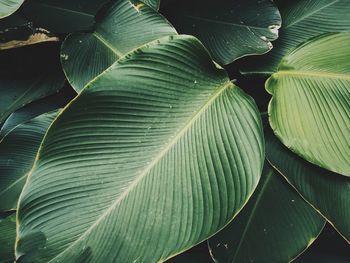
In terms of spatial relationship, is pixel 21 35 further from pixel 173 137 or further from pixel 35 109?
pixel 173 137

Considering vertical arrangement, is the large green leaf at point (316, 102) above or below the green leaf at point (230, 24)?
below

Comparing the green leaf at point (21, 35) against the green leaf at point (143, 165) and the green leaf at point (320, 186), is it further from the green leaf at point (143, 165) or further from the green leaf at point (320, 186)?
the green leaf at point (320, 186)

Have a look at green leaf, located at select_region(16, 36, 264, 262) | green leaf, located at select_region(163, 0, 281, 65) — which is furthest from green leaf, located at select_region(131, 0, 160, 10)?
green leaf, located at select_region(16, 36, 264, 262)

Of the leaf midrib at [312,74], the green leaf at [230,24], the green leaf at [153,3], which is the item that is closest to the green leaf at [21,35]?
the green leaf at [153,3]

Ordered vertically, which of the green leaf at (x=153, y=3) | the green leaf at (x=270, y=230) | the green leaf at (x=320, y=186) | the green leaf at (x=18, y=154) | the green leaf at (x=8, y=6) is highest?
the green leaf at (x=8, y=6)

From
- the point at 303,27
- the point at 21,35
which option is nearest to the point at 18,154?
the point at 21,35

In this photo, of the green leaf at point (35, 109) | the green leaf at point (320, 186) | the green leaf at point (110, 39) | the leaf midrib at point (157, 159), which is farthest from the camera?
the green leaf at point (35, 109)

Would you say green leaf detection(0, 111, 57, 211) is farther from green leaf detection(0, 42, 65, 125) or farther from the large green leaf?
the large green leaf
